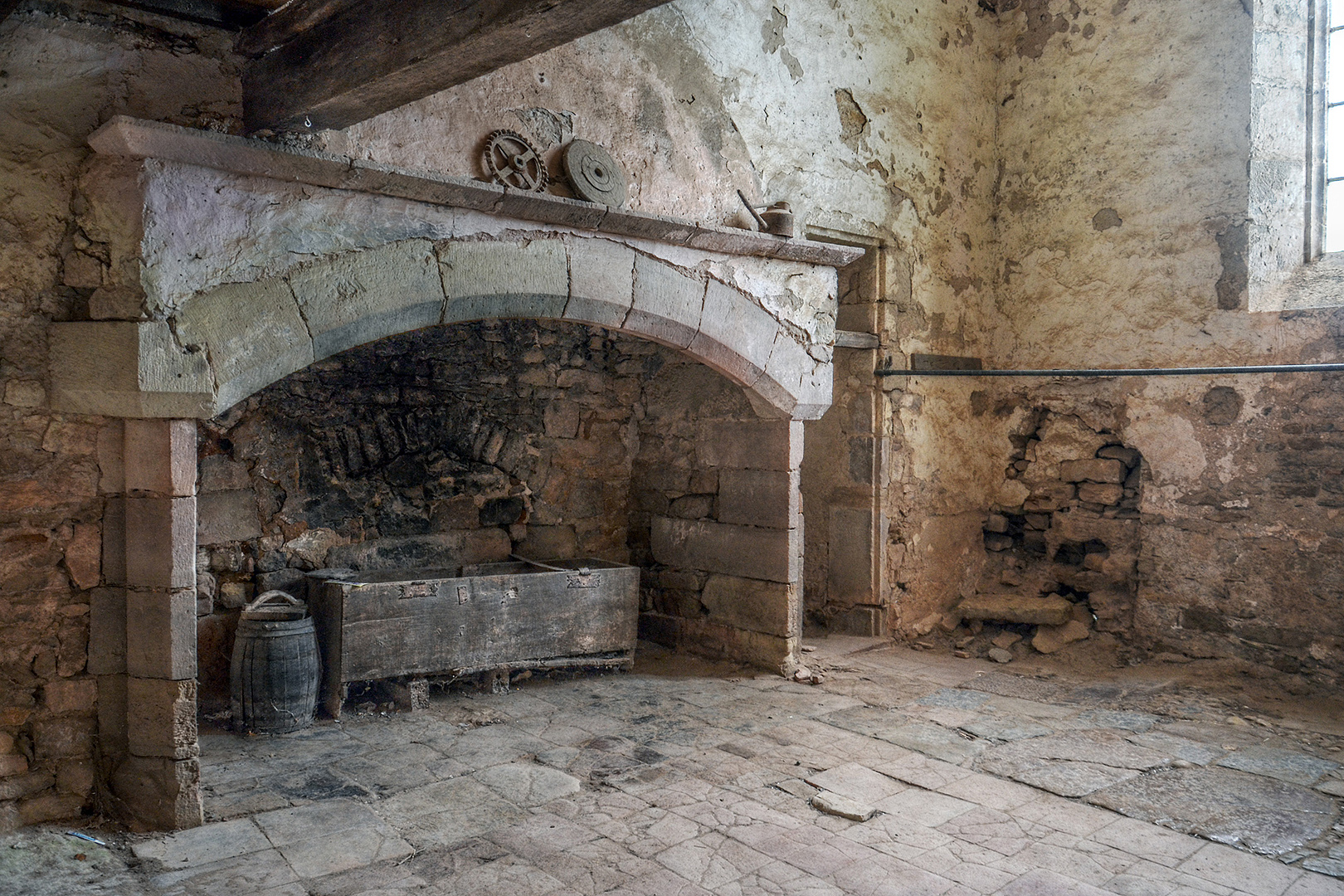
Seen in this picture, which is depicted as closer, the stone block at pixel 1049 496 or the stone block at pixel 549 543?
the stone block at pixel 549 543

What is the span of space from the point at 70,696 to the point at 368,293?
5.66 ft

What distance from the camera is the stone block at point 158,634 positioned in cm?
323

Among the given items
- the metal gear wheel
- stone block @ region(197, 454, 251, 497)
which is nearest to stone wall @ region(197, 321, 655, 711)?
stone block @ region(197, 454, 251, 497)

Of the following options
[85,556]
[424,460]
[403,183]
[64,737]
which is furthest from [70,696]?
[424,460]

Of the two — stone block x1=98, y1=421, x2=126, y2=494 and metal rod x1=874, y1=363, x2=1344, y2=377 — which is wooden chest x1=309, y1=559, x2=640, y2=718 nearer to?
stone block x1=98, y1=421, x2=126, y2=494

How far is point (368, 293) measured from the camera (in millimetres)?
3611

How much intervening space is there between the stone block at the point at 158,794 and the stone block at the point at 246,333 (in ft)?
4.04

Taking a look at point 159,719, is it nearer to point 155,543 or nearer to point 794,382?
point 155,543

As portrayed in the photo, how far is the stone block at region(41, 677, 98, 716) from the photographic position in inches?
126

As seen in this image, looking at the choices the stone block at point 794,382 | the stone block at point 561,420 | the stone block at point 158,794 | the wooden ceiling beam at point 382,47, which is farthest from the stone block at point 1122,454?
the stone block at point 158,794

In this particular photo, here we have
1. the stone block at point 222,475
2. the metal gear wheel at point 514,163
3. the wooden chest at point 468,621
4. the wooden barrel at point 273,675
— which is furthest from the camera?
the stone block at point 222,475

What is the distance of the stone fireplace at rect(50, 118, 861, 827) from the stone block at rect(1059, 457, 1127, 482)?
1.89 meters

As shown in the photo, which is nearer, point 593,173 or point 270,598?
point 593,173

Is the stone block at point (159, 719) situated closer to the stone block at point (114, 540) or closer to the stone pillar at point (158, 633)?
the stone pillar at point (158, 633)
